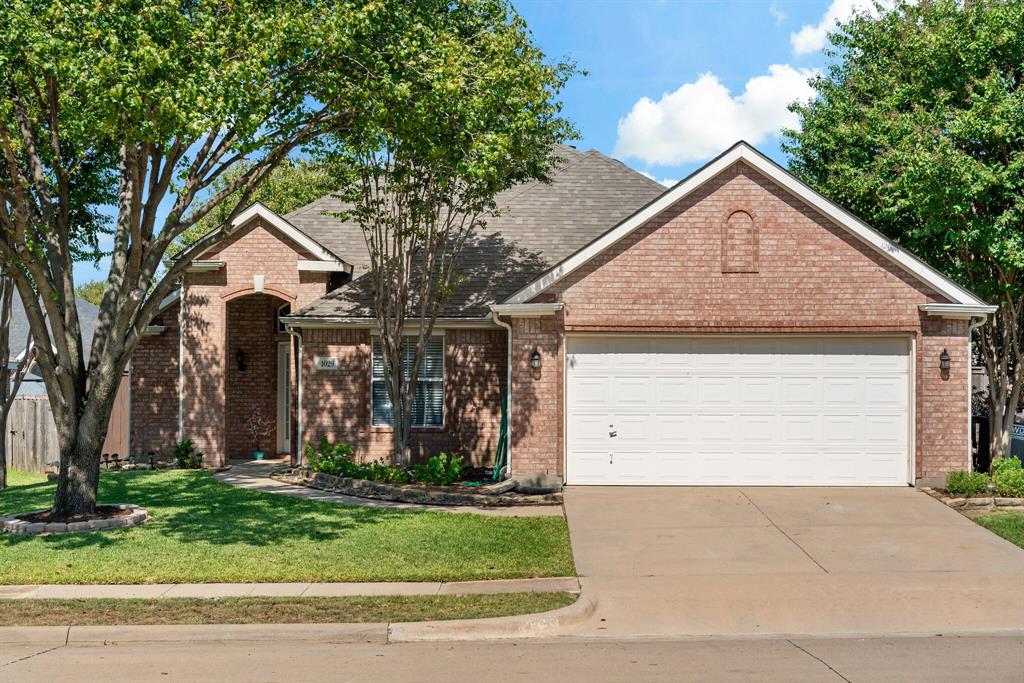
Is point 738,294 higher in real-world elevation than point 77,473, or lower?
higher

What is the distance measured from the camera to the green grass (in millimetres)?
11734

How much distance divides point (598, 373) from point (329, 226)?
7.76 m

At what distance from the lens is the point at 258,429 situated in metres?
20.0

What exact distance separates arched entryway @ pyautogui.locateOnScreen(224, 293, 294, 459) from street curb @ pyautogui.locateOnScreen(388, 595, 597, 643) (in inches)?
499

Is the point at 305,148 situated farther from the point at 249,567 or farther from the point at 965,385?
the point at 965,385

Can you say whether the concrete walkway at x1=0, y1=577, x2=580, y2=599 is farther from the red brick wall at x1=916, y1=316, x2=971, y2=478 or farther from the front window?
the red brick wall at x1=916, y1=316, x2=971, y2=478

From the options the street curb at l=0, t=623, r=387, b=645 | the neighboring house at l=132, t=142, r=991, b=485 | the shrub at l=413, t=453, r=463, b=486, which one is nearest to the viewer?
the street curb at l=0, t=623, r=387, b=645

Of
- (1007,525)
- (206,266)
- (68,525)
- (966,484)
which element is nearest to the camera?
(68,525)

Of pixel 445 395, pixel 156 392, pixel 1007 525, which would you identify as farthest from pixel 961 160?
pixel 156 392

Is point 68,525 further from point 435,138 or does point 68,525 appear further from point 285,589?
point 435,138

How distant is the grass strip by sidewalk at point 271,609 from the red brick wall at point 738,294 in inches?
251

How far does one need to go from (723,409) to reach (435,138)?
22.0ft

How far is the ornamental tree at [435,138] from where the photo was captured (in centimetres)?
1201

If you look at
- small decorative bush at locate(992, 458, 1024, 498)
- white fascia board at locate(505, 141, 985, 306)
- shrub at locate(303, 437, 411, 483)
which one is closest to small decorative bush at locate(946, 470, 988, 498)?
small decorative bush at locate(992, 458, 1024, 498)
